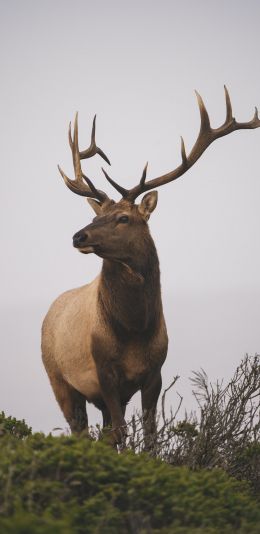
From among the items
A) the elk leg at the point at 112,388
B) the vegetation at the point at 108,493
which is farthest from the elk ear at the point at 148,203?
the vegetation at the point at 108,493

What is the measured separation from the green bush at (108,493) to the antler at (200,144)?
3.46 metres

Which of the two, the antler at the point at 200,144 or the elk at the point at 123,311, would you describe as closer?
the elk at the point at 123,311

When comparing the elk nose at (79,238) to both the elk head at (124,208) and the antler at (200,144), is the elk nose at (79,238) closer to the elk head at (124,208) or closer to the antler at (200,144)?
Answer: the elk head at (124,208)

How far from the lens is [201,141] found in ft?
27.8

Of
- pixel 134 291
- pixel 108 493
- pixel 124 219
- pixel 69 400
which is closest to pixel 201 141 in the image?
pixel 124 219

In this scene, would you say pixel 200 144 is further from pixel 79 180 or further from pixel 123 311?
pixel 123 311

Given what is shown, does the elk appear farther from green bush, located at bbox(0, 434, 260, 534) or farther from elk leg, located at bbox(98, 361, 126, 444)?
green bush, located at bbox(0, 434, 260, 534)

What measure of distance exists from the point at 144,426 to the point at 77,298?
282cm

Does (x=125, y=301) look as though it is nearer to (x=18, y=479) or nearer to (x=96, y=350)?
(x=96, y=350)

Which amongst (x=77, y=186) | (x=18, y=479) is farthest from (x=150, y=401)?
(x=18, y=479)

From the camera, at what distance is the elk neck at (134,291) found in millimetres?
7301

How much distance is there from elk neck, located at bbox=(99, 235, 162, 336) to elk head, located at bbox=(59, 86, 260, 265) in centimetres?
10

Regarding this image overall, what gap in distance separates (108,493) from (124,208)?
147 inches

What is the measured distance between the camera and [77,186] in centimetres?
850
